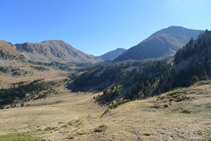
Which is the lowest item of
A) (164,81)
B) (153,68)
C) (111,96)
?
(111,96)

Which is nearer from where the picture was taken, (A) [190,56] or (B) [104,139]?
(B) [104,139]

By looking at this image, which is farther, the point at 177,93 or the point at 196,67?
the point at 196,67

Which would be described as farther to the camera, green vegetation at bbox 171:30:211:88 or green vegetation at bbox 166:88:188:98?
green vegetation at bbox 171:30:211:88

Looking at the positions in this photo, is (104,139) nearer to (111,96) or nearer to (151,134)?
(151,134)

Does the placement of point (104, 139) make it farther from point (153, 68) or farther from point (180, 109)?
point (153, 68)

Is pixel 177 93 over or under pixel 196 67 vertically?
under

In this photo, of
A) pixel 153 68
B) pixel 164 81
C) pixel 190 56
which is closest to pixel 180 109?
pixel 164 81

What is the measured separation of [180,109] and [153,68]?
333 ft

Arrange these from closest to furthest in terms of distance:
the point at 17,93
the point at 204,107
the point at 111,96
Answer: the point at 204,107, the point at 111,96, the point at 17,93

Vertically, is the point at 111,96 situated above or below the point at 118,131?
below

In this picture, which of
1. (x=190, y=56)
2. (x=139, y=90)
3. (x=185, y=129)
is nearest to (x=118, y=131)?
(x=185, y=129)

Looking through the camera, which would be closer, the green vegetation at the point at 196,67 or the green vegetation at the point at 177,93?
the green vegetation at the point at 177,93

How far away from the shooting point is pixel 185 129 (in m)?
10.5

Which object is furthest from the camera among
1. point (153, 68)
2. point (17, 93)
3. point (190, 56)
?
point (17, 93)
